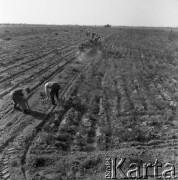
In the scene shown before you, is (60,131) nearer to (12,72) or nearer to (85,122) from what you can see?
(85,122)

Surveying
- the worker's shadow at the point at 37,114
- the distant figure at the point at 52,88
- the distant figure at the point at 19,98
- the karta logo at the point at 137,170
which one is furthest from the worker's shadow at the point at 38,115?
the karta logo at the point at 137,170

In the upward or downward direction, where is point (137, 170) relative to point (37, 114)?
downward

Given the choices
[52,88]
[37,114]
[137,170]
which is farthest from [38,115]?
[137,170]

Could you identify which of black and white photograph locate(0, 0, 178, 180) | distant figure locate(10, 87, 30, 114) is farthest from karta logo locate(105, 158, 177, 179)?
distant figure locate(10, 87, 30, 114)

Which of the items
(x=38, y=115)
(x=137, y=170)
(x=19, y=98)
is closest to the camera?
(x=137, y=170)

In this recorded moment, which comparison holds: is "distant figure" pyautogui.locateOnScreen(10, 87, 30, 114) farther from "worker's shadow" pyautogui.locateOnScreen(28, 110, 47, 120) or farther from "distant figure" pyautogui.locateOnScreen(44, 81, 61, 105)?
"distant figure" pyautogui.locateOnScreen(44, 81, 61, 105)

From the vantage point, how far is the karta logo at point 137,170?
7.02 metres

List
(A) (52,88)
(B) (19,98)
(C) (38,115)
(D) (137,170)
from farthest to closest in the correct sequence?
(A) (52,88) → (B) (19,98) → (C) (38,115) → (D) (137,170)

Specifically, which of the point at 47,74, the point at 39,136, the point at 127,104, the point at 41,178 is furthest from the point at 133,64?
the point at 41,178

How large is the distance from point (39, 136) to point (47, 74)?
8569 mm

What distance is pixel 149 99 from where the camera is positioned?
12.4m

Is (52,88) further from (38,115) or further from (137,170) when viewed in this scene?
(137,170)

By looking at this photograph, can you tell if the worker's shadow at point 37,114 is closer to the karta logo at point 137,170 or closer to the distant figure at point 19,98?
the distant figure at point 19,98

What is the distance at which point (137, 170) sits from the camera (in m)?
7.23
